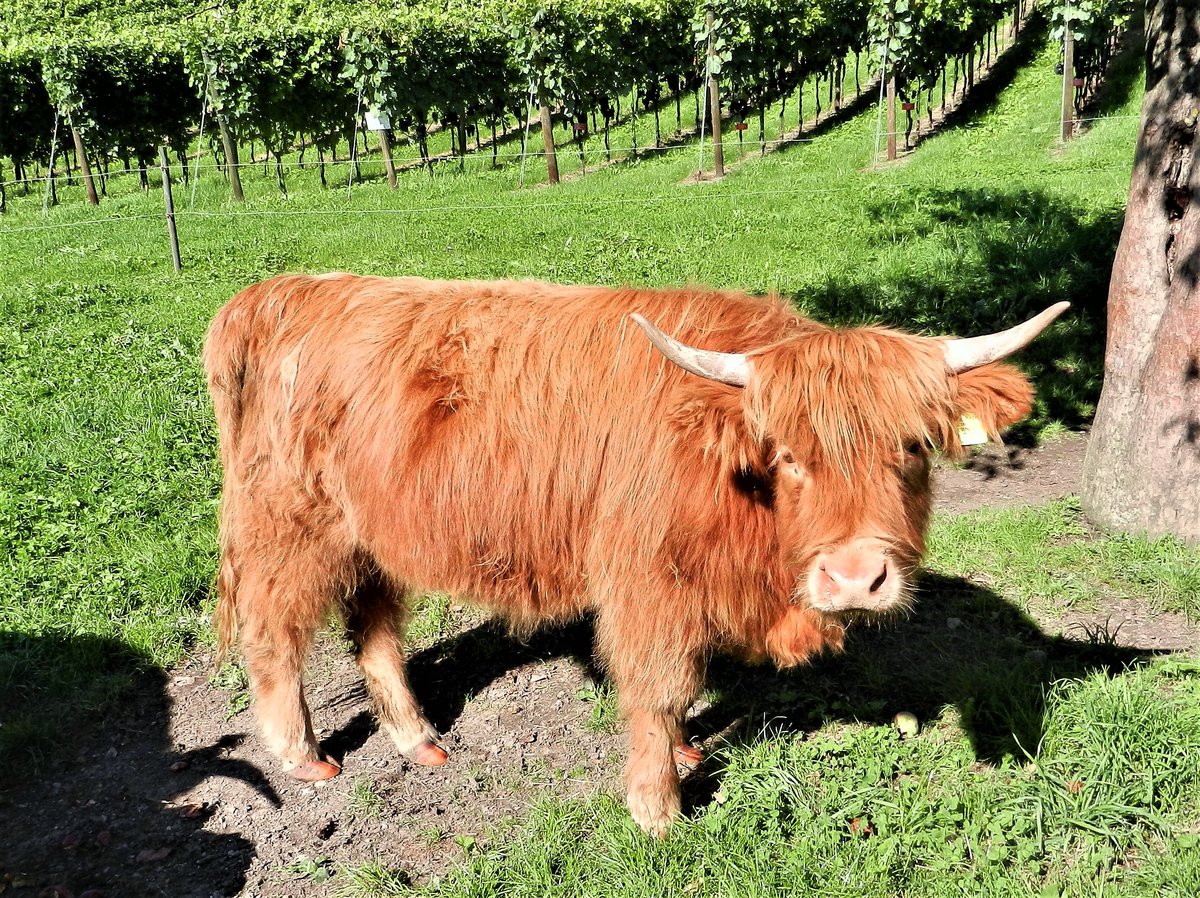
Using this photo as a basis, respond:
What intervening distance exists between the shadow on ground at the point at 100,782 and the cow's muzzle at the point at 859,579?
2399 millimetres

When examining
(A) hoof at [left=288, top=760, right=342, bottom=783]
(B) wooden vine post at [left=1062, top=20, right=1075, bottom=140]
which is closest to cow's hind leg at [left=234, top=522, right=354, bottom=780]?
(A) hoof at [left=288, top=760, right=342, bottom=783]

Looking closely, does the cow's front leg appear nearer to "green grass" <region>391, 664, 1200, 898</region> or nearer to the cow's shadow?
"green grass" <region>391, 664, 1200, 898</region>

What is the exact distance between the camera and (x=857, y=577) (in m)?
2.60

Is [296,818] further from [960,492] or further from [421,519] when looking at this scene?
A: [960,492]

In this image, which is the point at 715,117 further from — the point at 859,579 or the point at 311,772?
the point at 859,579

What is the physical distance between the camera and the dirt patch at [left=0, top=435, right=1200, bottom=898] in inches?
Result: 138

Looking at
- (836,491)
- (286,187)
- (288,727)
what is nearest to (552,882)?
(288,727)

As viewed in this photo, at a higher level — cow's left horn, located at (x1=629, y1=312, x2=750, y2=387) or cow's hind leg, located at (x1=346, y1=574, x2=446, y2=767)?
cow's left horn, located at (x1=629, y1=312, x2=750, y2=387)

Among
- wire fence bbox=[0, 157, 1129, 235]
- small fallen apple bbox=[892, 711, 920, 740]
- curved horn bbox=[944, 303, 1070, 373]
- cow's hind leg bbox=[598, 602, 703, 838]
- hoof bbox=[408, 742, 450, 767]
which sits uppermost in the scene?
curved horn bbox=[944, 303, 1070, 373]

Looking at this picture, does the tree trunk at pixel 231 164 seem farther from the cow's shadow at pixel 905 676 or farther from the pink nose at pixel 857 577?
the pink nose at pixel 857 577

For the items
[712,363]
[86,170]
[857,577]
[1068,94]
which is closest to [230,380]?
[712,363]

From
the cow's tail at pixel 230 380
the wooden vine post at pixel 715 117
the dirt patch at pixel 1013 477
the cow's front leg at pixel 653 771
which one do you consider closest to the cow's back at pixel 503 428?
the cow's tail at pixel 230 380

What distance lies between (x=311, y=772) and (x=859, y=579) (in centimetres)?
257

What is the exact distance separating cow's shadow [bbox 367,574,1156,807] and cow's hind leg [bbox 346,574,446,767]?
0.23 m
